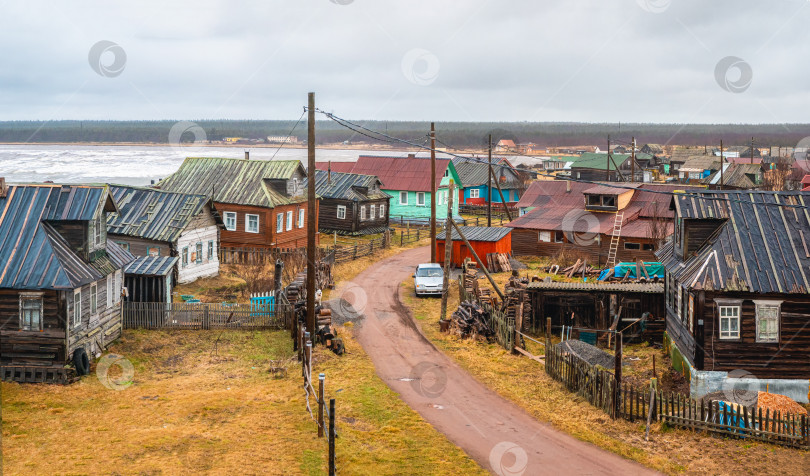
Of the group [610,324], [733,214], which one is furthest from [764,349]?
[610,324]

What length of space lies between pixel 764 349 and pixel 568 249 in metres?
25.5

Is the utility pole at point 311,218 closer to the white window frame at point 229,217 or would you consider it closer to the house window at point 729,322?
the house window at point 729,322

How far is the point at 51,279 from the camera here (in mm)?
22234

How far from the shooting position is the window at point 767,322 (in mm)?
21578

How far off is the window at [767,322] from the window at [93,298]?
68.6 feet

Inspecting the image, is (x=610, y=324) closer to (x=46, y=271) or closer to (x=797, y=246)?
(x=797, y=246)

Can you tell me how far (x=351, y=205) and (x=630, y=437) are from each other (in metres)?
39.8

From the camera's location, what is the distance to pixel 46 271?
73.8 ft

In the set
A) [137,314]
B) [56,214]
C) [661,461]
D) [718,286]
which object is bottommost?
[661,461]

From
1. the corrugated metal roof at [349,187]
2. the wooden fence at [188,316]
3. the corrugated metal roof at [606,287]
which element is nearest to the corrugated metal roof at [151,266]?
the wooden fence at [188,316]

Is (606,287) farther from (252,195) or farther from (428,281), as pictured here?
(252,195)

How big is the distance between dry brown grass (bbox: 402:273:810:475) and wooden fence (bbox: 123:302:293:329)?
939 centimetres

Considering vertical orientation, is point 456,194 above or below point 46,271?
above

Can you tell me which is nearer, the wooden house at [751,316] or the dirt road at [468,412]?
the dirt road at [468,412]
